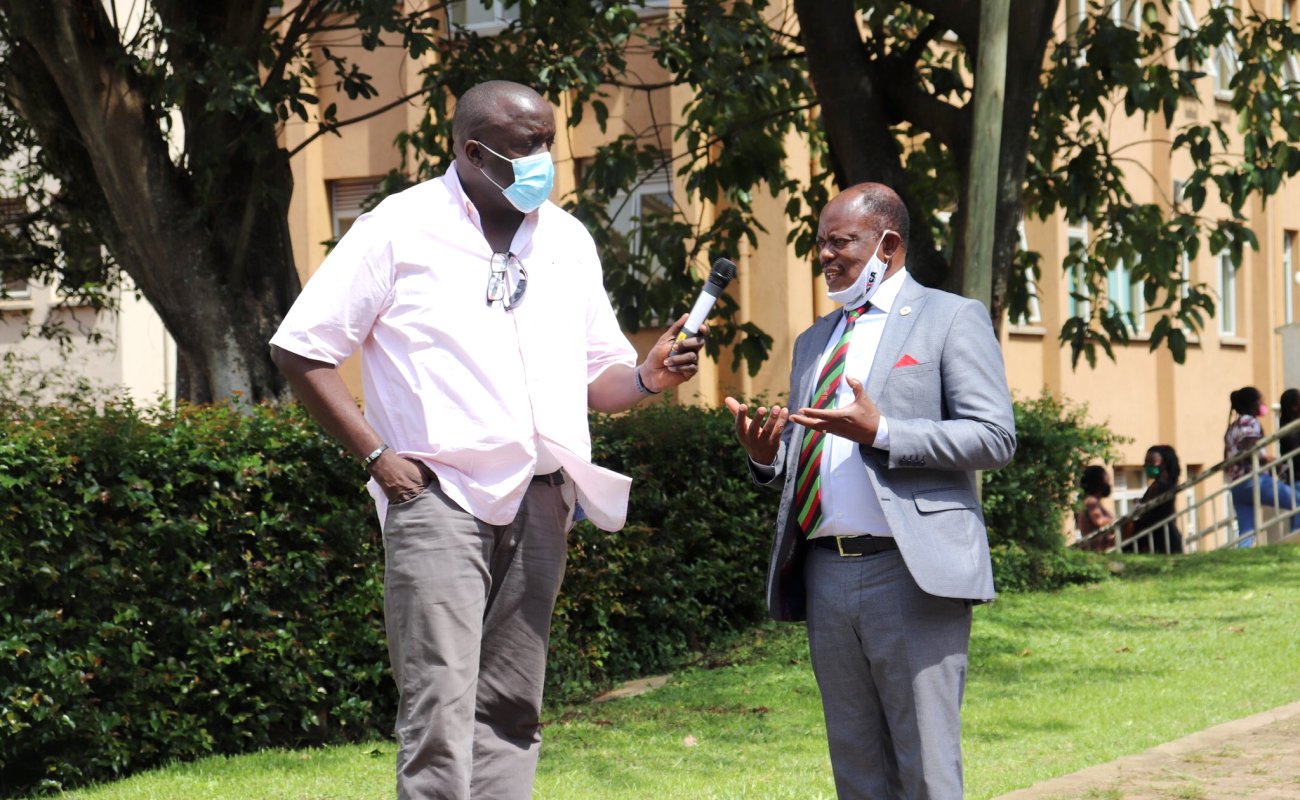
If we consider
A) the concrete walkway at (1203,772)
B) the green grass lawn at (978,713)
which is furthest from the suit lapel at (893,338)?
the green grass lawn at (978,713)

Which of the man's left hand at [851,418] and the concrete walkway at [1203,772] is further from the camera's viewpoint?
the concrete walkway at [1203,772]

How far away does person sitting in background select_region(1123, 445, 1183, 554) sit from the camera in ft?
64.0

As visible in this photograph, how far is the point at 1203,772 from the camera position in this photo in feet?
24.0

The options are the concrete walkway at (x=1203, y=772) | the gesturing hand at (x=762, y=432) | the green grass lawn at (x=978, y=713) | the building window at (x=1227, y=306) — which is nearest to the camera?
the gesturing hand at (x=762, y=432)

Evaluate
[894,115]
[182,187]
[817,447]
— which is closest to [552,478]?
[817,447]

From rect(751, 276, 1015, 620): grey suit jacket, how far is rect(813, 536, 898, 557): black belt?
4.2 inches

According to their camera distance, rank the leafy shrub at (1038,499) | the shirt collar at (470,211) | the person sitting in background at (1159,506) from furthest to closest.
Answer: the person sitting in background at (1159,506) → the leafy shrub at (1038,499) → the shirt collar at (470,211)

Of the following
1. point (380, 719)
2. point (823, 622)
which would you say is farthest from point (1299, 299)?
point (823, 622)

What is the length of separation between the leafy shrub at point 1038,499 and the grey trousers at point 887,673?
9560 mm

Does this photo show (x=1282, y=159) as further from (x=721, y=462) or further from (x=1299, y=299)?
(x=1299, y=299)

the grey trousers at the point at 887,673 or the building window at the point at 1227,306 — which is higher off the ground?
the building window at the point at 1227,306

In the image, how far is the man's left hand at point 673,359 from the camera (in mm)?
4848

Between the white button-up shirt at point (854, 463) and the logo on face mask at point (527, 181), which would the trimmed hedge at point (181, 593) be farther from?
the white button-up shirt at point (854, 463)

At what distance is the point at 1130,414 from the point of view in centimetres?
3036
